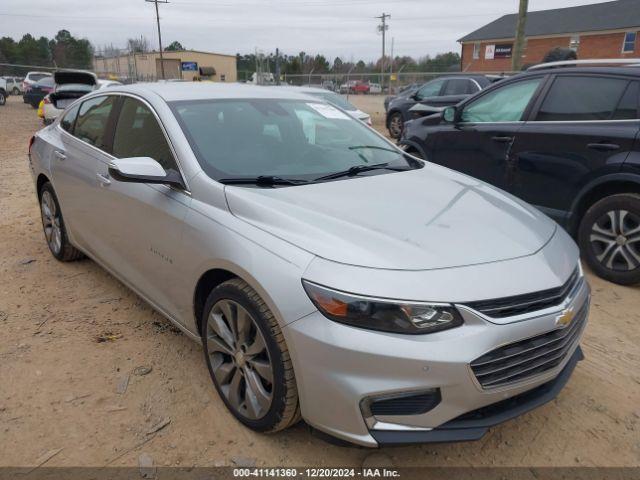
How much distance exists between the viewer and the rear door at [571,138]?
423 cm

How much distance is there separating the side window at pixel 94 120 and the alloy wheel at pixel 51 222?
80 cm

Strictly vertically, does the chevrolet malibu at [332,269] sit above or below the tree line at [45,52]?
below

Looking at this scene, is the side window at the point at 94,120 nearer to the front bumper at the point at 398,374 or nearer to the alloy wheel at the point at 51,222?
the alloy wheel at the point at 51,222

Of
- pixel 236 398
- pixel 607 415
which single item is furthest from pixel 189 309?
pixel 607 415

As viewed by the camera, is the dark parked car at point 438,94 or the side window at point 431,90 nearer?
the dark parked car at point 438,94

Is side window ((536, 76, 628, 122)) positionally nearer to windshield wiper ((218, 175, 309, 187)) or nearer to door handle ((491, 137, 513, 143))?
door handle ((491, 137, 513, 143))

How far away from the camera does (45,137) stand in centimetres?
471

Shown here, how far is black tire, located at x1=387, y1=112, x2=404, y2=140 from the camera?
46.9ft

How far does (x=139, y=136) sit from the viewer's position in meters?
3.30

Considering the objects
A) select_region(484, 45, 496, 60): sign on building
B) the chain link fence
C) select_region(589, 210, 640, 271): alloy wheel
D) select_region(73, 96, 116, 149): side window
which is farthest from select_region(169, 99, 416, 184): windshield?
select_region(484, 45, 496, 60): sign on building

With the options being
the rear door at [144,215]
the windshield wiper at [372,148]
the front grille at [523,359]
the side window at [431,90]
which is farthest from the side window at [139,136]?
the side window at [431,90]

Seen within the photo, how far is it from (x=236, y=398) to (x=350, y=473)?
0.66 metres

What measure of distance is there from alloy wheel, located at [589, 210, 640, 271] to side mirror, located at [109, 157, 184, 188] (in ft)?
11.3

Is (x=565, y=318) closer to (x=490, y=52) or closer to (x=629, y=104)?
(x=629, y=104)
